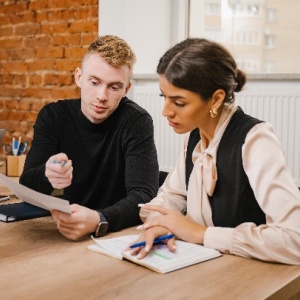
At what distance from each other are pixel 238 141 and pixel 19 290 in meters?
0.66

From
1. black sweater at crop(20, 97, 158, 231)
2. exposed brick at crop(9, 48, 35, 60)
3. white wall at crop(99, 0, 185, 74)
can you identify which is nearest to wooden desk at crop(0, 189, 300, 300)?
black sweater at crop(20, 97, 158, 231)

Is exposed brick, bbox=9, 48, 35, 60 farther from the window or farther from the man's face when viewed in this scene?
the man's face

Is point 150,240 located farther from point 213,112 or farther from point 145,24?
point 145,24

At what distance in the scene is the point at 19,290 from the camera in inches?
38.1

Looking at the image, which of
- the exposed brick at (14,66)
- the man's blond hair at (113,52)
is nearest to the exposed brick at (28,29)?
the exposed brick at (14,66)

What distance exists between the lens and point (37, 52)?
3920 millimetres

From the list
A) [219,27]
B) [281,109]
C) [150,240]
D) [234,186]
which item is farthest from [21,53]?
[150,240]

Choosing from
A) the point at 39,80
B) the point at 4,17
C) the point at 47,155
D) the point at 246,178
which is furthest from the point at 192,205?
the point at 4,17

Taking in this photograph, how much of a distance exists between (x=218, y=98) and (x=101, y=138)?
2.28ft

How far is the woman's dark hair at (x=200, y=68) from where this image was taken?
1347mm

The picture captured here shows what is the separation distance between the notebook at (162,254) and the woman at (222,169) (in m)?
0.02

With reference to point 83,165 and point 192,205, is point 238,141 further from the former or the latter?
point 83,165

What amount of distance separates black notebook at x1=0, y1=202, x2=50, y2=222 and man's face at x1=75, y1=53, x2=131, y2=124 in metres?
0.43

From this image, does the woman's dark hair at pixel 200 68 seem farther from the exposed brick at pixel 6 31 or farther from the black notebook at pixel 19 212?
the exposed brick at pixel 6 31
